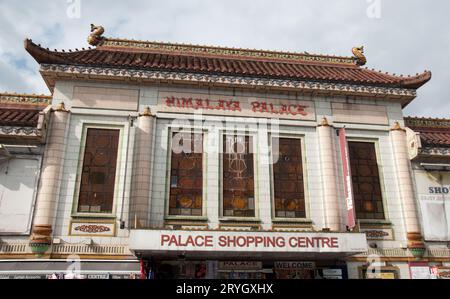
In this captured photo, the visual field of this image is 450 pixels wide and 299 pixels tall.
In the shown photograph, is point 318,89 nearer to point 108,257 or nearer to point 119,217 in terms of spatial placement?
point 119,217

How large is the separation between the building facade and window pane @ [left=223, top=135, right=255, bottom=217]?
0.15 ft

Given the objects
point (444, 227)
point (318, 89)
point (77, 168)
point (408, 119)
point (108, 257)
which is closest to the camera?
point (108, 257)

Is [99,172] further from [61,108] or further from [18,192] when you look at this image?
[61,108]

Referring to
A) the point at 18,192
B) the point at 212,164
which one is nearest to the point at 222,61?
the point at 212,164

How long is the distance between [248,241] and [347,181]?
504 centimetres

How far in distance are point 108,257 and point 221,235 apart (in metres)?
4.24

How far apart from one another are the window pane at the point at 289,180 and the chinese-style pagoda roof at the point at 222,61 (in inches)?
127

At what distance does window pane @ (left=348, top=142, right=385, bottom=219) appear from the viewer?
14.8 metres

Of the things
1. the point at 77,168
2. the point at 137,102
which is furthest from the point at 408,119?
the point at 77,168

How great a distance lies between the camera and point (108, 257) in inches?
501

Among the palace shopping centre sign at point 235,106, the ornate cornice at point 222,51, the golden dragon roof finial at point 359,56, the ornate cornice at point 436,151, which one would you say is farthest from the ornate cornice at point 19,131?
the golden dragon roof finial at point 359,56

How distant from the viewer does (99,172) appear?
14.0m

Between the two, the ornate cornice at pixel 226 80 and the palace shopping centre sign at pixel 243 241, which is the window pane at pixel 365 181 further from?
the palace shopping centre sign at pixel 243 241

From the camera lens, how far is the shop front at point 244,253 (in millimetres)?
11680
